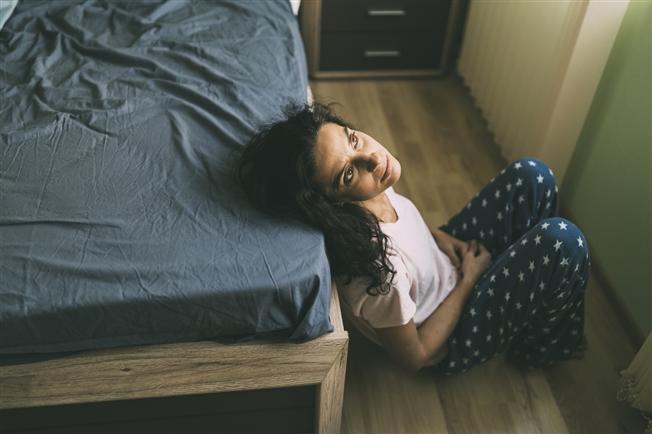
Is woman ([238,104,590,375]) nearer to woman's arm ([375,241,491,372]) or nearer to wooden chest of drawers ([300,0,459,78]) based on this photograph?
woman's arm ([375,241,491,372])

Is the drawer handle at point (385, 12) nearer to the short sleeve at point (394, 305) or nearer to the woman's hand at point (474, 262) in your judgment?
the woman's hand at point (474, 262)

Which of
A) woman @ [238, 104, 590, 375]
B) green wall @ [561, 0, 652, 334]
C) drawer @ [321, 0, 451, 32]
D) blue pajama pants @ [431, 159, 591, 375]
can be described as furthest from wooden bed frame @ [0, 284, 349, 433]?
drawer @ [321, 0, 451, 32]

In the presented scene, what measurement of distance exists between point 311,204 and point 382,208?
0.24 metres

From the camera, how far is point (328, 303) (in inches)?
45.1

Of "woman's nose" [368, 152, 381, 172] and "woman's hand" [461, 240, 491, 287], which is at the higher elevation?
"woman's nose" [368, 152, 381, 172]

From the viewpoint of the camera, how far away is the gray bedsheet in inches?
42.3

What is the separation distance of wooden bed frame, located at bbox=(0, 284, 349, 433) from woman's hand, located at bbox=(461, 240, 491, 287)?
363mm

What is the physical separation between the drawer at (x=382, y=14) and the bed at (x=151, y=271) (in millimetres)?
899

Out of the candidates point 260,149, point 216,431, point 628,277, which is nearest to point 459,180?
point 628,277

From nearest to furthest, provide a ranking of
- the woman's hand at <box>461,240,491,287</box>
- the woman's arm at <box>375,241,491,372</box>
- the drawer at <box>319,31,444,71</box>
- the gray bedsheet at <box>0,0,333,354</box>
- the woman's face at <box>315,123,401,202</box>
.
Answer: the gray bedsheet at <box>0,0,333,354</box> → the woman's face at <box>315,123,401,202</box> → the woman's arm at <box>375,241,491,372</box> → the woman's hand at <box>461,240,491,287</box> → the drawer at <box>319,31,444,71</box>

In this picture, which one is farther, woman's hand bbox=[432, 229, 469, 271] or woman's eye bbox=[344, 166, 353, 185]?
woman's hand bbox=[432, 229, 469, 271]

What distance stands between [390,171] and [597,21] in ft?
2.52

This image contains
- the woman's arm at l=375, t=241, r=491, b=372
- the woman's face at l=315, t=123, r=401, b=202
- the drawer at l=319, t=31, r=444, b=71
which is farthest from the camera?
the drawer at l=319, t=31, r=444, b=71

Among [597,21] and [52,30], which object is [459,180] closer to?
[597,21]
